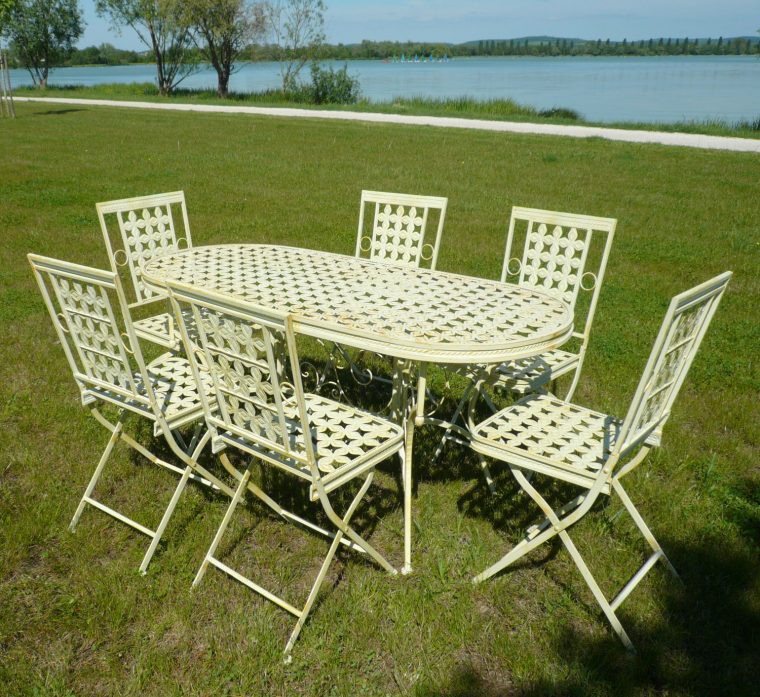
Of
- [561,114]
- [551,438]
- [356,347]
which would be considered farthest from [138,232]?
[561,114]

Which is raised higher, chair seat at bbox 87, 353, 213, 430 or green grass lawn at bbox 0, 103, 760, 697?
chair seat at bbox 87, 353, 213, 430

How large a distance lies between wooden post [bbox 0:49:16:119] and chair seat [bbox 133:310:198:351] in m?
18.8

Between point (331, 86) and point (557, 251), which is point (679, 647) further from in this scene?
point (331, 86)

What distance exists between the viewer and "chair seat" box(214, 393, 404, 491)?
2.44m

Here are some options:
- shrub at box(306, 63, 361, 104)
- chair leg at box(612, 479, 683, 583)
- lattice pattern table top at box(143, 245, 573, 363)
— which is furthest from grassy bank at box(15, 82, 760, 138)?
chair leg at box(612, 479, 683, 583)

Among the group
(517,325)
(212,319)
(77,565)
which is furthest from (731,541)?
(77,565)

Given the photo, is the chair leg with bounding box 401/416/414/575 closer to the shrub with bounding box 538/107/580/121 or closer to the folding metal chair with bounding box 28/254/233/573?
the folding metal chair with bounding box 28/254/233/573

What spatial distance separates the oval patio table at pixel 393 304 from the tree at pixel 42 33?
4361cm

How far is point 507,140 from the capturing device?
50.2 ft

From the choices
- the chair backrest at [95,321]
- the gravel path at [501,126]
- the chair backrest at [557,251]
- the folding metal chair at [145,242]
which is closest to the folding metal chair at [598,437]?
the chair backrest at [557,251]

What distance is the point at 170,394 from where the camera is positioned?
3.06 meters

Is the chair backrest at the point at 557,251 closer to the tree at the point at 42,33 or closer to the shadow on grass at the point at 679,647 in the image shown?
the shadow on grass at the point at 679,647

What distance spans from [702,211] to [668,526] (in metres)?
7.53

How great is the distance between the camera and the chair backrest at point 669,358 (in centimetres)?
213
